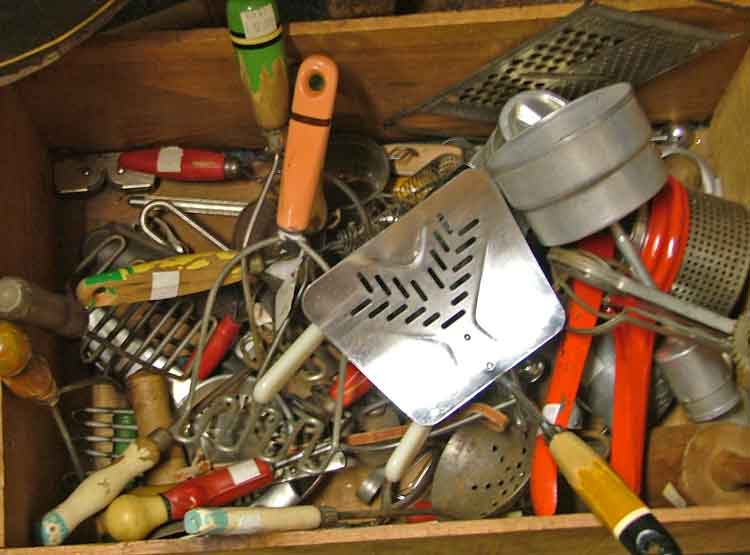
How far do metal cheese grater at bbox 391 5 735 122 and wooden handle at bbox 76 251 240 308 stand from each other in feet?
0.86

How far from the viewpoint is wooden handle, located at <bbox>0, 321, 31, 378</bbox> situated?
739 millimetres

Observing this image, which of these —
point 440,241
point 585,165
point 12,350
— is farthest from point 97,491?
point 585,165

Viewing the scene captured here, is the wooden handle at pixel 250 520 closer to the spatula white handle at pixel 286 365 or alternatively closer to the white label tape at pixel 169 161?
the spatula white handle at pixel 286 365

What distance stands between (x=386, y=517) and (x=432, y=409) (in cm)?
12

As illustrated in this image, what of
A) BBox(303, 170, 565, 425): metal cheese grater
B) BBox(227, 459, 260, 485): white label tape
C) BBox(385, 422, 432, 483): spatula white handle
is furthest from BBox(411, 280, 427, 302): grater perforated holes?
BBox(227, 459, 260, 485): white label tape

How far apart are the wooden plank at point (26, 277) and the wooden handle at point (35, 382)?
11 millimetres

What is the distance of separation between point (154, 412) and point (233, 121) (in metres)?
0.30

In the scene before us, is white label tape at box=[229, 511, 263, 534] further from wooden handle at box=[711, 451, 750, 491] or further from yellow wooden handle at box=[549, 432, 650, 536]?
wooden handle at box=[711, 451, 750, 491]

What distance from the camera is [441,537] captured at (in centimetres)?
74

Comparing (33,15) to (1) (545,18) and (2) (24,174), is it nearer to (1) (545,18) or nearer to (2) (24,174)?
(2) (24,174)

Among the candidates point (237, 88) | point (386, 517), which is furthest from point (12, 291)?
point (386, 517)

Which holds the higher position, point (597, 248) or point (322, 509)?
point (597, 248)

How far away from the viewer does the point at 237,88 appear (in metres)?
0.87

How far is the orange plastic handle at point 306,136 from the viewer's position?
797 millimetres
